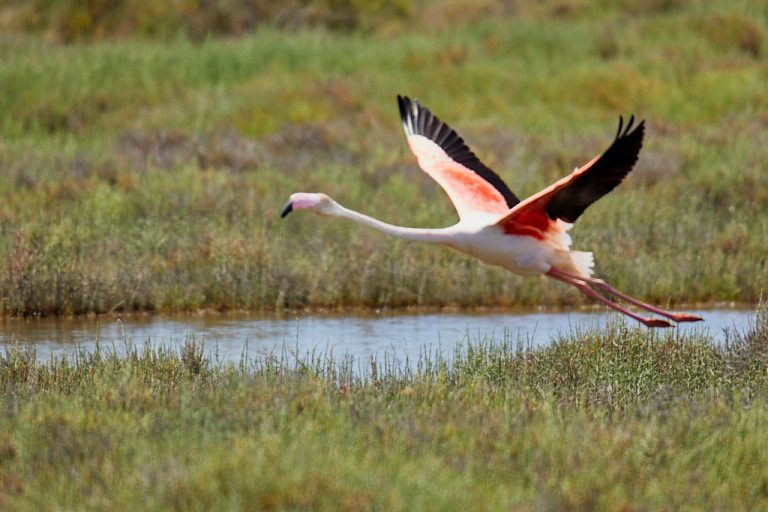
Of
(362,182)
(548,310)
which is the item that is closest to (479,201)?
(548,310)

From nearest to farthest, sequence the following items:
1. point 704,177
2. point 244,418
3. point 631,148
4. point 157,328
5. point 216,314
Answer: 1. point 244,418
2. point 631,148
3. point 157,328
4. point 216,314
5. point 704,177

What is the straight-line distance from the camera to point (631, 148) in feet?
25.6

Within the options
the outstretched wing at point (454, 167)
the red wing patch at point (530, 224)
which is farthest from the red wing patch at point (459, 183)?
the red wing patch at point (530, 224)

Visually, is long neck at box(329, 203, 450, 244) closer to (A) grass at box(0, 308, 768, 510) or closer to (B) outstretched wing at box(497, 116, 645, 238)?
(B) outstretched wing at box(497, 116, 645, 238)

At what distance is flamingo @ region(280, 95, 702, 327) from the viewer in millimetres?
7883

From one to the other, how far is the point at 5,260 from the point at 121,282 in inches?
38.6

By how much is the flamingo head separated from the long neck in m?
0.04

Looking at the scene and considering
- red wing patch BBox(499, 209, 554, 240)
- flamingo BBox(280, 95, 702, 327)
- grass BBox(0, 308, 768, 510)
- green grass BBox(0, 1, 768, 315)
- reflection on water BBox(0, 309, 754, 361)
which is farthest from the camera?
green grass BBox(0, 1, 768, 315)

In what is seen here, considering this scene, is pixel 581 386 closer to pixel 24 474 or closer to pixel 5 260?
pixel 24 474

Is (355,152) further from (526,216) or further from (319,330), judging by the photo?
(526,216)

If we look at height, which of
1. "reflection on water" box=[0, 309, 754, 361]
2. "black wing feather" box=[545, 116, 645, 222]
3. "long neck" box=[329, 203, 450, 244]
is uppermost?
"black wing feather" box=[545, 116, 645, 222]

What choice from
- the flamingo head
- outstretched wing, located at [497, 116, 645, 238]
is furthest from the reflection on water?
the flamingo head

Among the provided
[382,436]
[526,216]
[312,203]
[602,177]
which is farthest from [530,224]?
[382,436]

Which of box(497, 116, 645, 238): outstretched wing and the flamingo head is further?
the flamingo head
